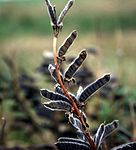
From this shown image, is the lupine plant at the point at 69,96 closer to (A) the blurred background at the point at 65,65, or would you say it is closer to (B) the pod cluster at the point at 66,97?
(B) the pod cluster at the point at 66,97

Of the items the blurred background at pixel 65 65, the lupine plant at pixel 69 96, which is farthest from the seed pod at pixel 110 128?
the blurred background at pixel 65 65

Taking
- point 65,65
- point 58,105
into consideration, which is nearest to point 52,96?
point 58,105

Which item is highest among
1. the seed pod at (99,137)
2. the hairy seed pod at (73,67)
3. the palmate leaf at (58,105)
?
the hairy seed pod at (73,67)

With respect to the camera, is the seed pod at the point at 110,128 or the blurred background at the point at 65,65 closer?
the seed pod at the point at 110,128

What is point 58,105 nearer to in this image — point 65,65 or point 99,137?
point 99,137

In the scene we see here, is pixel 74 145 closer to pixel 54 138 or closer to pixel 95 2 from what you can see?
pixel 54 138
